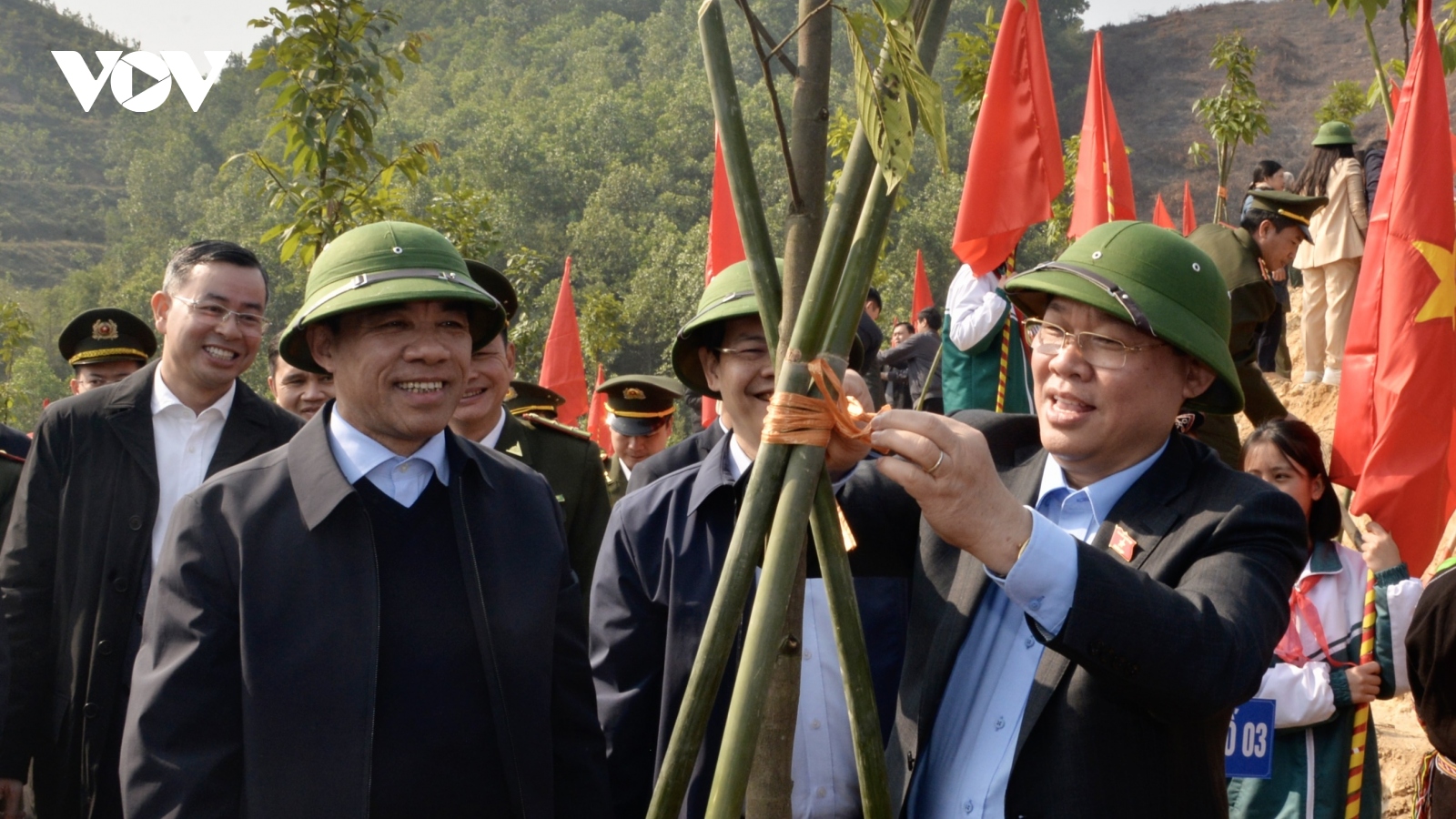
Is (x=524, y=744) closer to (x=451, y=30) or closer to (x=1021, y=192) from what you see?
(x=1021, y=192)

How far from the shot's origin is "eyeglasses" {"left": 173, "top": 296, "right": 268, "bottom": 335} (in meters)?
3.85

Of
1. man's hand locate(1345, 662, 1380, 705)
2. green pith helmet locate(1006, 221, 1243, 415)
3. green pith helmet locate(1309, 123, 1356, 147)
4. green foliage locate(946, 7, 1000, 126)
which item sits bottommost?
man's hand locate(1345, 662, 1380, 705)

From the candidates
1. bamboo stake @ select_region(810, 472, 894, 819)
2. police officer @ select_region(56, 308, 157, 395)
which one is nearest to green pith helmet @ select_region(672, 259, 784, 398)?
bamboo stake @ select_region(810, 472, 894, 819)

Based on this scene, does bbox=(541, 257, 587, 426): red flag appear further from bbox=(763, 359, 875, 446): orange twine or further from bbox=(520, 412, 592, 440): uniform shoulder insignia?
bbox=(763, 359, 875, 446): orange twine

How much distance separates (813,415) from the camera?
5.23 ft

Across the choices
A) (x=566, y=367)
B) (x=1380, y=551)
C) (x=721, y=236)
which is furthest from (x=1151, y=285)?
(x=566, y=367)

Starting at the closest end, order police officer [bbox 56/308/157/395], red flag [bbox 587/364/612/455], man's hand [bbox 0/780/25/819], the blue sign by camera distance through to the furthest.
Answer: the blue sign
man's hand [bbox 0/780/25/819]
police officer [bbox 56/308/157/395]
red flag [bbox 587/364/612/455]

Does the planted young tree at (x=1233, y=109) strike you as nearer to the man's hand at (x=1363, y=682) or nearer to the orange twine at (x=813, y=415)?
the man's hand at (x=1363, y=682)

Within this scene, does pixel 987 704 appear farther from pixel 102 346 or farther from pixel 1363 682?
pixel 102 346

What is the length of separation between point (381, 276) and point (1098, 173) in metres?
4.42

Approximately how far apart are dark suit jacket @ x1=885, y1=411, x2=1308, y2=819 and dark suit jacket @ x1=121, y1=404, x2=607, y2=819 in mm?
647

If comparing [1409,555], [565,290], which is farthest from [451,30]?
[1409,555]

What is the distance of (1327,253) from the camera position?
923 centimetres

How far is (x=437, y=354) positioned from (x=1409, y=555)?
3.16 metres
